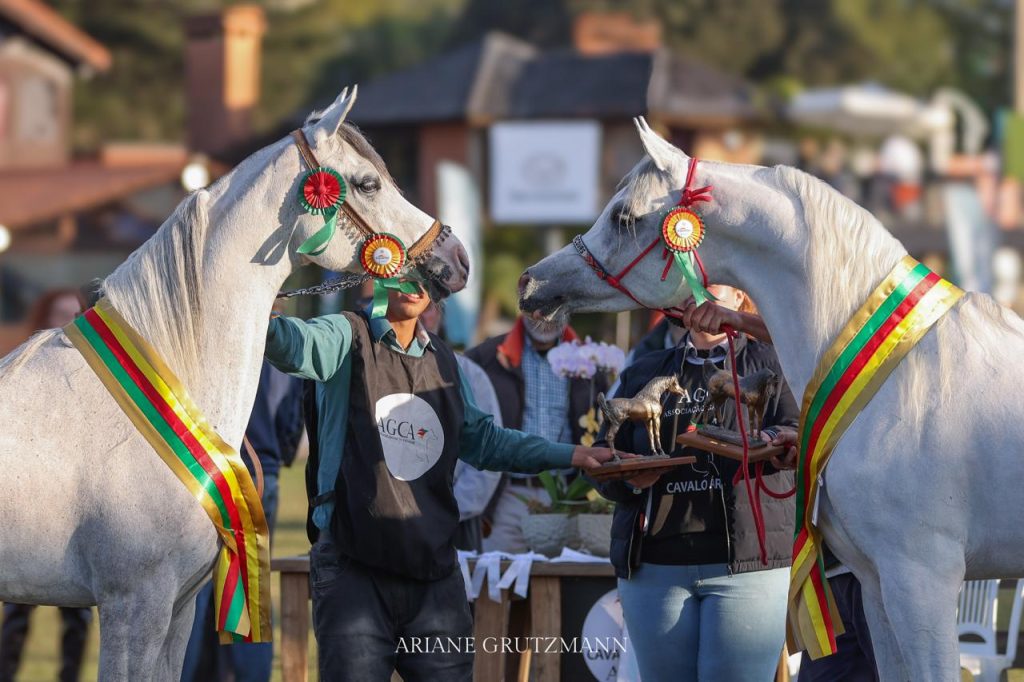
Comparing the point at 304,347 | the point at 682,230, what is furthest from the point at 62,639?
the point at 682,230

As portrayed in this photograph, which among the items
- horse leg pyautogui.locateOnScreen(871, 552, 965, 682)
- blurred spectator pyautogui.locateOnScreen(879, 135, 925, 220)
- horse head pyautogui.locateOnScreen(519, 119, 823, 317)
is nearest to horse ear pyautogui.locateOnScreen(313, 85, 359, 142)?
horse head pyautogui.locateOnScreen(519, 119, 823, 317)

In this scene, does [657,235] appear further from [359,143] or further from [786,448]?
[359,143]

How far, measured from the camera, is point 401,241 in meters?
4.30

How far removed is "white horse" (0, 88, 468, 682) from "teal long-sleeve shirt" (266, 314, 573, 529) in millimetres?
192

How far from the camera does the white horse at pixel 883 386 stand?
3.87 meters

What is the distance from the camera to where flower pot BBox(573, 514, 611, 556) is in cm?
602

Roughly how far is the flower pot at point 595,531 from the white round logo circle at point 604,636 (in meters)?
0.24

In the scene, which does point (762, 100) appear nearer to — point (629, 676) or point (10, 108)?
point (10, 108)

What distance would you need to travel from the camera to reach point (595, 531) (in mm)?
6039

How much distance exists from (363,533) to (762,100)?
1076 inches

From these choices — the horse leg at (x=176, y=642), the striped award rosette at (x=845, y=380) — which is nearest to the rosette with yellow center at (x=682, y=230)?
the striped award rosette at (x=845, y=380)

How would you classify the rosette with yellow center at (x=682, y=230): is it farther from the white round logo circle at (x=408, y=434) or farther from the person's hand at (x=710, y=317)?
the white round logo circle at (x=408, y=434)

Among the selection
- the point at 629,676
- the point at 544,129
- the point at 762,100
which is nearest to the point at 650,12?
the point at 762,100

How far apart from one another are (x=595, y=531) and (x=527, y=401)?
1019 mm
